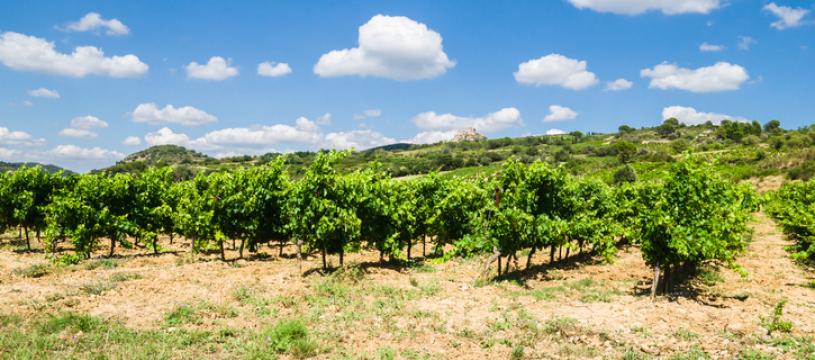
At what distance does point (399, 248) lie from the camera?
76.5 ft

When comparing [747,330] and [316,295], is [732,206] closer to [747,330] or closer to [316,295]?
[747,330]

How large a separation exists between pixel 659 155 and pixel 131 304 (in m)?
105

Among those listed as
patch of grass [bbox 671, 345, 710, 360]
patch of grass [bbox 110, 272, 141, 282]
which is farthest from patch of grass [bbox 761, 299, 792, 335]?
patch of grass [bbox 110, 272, 141, 282]

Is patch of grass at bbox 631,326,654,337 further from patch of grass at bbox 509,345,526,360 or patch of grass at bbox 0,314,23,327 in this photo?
patch of grass at bbox 0,314,23,327

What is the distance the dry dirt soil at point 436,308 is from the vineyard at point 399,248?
0.32ft

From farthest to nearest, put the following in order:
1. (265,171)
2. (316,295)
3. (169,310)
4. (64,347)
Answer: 1. (265,171)
2. (316,295)
3. (169,310)
4. (64,347)

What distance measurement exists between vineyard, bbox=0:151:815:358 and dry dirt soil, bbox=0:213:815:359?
10 centimetres

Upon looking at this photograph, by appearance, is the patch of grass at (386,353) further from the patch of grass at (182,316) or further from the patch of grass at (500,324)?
the patch of grass at (182,316)

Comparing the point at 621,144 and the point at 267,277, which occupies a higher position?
the point at 621,144

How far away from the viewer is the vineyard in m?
12.2

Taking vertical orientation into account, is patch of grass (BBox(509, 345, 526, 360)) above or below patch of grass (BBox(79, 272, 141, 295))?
below

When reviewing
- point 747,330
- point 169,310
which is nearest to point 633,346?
point 747,330

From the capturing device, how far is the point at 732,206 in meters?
15.3

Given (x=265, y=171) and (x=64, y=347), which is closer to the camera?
(x=64, y=347)
